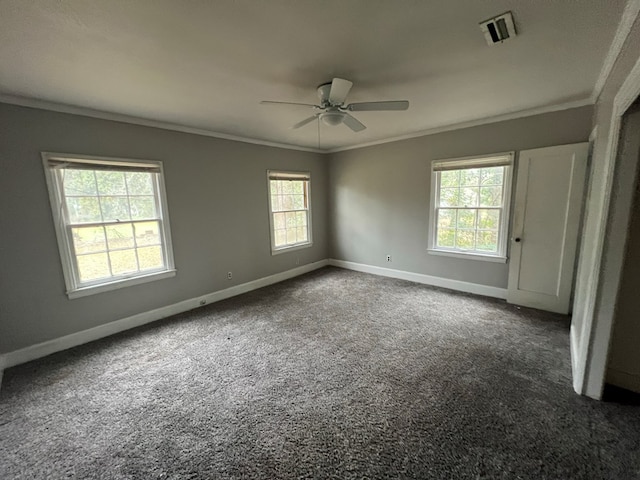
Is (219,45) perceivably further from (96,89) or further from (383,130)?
(383,130)

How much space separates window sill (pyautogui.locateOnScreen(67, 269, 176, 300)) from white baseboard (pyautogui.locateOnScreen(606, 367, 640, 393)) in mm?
4555

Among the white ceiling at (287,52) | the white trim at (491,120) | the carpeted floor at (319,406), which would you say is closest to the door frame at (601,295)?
the carpeted floor at (319,406)

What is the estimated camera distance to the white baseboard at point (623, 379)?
199 cm

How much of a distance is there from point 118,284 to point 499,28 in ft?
13.7

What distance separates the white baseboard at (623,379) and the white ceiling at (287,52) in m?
2.40

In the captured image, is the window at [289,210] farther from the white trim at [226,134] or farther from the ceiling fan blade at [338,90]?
the ceiling fan blade at [338,90]

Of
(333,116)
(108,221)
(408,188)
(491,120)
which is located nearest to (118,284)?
(108,221)

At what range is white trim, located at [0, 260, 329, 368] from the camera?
2.57m

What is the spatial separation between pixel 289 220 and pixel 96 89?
3258mm

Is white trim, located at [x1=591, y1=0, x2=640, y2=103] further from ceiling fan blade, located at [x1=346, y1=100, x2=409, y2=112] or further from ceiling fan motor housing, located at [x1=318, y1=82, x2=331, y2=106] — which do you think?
ceiling fan motor housing, located at [x1=318, y1=82, x2=331, y2=106]

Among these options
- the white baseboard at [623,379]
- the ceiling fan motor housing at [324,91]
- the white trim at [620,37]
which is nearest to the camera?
the white trim at [620,37]

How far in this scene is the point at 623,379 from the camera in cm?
204

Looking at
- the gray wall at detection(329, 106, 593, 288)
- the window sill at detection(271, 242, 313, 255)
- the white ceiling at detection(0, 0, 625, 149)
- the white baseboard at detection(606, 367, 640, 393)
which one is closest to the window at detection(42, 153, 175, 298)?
the white ceiling at detection(0, 0, 625, 149)

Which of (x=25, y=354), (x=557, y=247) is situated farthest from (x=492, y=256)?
(x=25, y=354)
